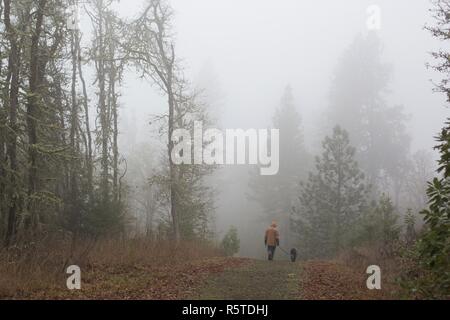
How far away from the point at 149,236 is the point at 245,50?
513ft

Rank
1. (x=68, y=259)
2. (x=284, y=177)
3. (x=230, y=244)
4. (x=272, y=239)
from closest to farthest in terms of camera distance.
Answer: (x=68, y=259)
(x=272, y=239)
(x=230, y=244)
(x=284, y=177)

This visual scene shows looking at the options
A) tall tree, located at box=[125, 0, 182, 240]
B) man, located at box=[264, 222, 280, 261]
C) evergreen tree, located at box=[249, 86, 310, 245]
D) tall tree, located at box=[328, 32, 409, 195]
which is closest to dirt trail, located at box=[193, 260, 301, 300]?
man, located at box=[264, 222, 280, 261]

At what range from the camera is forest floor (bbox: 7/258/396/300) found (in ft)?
34.3

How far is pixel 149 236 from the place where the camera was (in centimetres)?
1841

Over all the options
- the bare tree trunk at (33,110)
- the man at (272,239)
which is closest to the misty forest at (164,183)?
the bare tree trunk at (33,110)

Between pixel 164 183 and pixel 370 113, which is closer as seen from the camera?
pixel 164 183

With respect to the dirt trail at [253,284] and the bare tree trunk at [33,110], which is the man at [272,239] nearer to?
the dirt trail at [253,284]

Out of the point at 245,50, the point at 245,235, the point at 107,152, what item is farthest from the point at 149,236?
the point at 245,50

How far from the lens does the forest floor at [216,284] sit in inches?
411

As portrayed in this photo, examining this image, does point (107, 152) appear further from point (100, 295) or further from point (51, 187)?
point (100, 295)

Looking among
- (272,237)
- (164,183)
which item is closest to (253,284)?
(272,237)

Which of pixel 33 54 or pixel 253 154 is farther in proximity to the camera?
pixel 253 154

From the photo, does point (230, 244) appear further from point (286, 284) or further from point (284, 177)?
point (284, 177)

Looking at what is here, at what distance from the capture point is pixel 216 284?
39.3ft
